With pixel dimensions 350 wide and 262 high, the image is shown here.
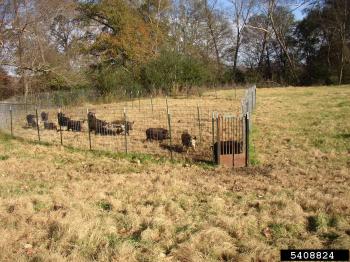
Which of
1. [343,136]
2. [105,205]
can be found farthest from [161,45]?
[105,205]

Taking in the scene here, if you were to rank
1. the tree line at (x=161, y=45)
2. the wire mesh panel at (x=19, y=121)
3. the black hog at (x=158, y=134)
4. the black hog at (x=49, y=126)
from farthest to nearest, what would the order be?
the tree line at (x=161, y=45), the black hog at (x=49, y=126), the wire mesh panel at (x=19, y=121), the black hog at (x=158, y=134)

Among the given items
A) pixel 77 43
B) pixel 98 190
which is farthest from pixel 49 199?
pixel 77 43

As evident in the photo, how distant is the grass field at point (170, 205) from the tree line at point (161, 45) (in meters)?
17.2

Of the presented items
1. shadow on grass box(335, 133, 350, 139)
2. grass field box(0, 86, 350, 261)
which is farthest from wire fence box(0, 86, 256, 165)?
shadow on grass box(335, 133, 350, 139)

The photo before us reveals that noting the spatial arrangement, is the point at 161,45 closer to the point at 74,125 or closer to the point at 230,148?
the point at 74,125

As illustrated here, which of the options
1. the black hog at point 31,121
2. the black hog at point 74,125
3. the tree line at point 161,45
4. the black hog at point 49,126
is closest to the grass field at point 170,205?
the black hog at point 74,125

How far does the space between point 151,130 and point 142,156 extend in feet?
5.84

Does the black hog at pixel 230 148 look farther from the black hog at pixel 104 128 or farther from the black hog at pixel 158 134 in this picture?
the black hog at pixel 104 128

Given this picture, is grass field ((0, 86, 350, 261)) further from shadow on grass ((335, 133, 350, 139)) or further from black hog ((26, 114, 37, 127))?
black hog ((26, 114, 37, 127))

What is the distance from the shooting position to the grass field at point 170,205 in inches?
184

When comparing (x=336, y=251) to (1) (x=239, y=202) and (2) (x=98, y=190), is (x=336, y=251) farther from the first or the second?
(2) (x=98, y=190)

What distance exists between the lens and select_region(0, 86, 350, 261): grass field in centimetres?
467

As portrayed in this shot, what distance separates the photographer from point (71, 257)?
4461 mm

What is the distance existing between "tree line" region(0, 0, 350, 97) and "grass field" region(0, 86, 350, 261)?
17.2 meters
